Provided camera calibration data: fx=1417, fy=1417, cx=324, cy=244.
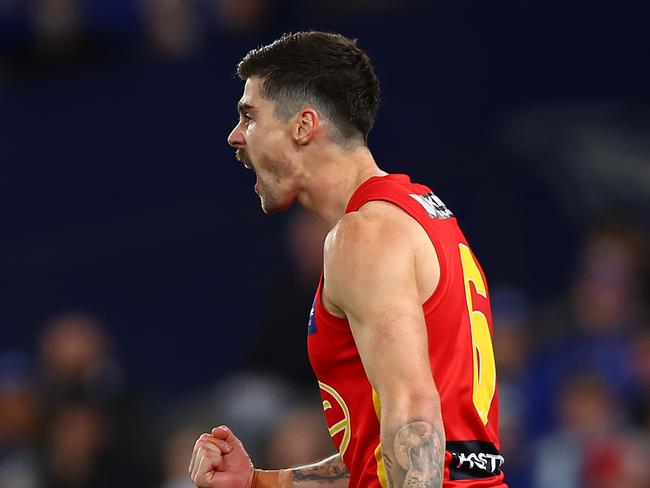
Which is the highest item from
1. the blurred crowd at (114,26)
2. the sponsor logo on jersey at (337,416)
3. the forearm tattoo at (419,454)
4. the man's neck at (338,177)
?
the blurred crowd at (114,26)

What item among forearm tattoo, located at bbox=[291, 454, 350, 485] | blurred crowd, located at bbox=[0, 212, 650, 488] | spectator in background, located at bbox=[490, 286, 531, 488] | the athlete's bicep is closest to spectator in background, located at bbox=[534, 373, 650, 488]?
blurred crowd, located at bbox=[0, 212, 650, 488]

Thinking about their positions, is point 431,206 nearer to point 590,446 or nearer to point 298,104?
point 298,104

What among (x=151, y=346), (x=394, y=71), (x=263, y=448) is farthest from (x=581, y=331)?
(x=151, y=346)

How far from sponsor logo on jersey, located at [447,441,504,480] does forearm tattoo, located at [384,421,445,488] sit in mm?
297

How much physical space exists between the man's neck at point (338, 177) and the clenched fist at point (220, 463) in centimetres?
81

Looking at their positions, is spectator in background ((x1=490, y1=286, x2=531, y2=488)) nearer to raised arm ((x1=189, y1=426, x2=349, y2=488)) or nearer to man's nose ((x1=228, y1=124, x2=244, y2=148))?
raised arm ((x1=189, y1=426, x2=349, y2=488))

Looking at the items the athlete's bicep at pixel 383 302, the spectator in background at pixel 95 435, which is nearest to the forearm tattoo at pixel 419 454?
the athlete's bicep at pixel 383 302

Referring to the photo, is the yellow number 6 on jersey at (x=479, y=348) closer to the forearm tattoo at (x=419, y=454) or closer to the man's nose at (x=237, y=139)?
the forearm tattoo at (x=419, y=454)

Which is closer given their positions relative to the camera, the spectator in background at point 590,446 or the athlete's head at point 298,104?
the athlete's head at point 298,104

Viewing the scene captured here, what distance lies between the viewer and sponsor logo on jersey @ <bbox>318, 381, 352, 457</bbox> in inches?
165

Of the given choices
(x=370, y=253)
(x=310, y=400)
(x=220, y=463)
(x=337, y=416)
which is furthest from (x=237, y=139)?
(x=310, y=400)

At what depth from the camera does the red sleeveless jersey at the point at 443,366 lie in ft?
13.2

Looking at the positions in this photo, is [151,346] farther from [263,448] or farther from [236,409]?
[263,448]

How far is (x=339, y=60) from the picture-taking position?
4.32 metres
